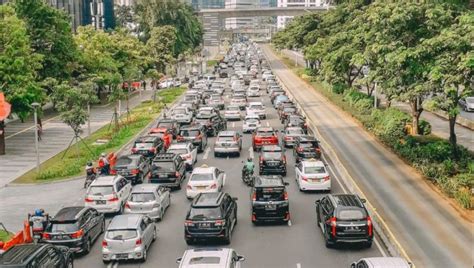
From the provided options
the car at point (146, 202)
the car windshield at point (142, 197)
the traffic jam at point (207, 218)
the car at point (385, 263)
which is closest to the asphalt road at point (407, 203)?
the traffic jam at point (207, 218)

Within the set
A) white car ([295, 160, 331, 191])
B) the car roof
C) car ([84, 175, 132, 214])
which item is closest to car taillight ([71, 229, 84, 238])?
the car roof

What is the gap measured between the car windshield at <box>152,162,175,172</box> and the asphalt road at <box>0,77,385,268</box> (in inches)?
46.6

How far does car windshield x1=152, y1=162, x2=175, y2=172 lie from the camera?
3244 centimetres

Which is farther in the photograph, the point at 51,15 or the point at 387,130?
the point at 51,15

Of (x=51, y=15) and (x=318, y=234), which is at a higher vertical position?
(x=51, y=15)

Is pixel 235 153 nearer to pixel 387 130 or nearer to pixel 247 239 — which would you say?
pixel 387 130

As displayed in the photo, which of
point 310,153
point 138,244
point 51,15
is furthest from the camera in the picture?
point 51,15

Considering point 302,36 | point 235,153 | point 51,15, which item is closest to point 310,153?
point 235,153

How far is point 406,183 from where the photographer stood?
3216 cm

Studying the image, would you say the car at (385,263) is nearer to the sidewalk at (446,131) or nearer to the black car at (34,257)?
the black car at (34,257)

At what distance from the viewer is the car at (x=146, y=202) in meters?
26.8

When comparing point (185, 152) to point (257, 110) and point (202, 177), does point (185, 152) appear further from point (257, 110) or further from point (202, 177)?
point (257, 110)

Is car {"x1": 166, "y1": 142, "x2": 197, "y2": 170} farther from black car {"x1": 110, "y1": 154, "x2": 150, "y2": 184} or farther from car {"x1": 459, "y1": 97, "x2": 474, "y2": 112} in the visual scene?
car {"x1": 459, "y1": 97, "x2": 474, "y2": 112}

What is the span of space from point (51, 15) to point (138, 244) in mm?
43232
